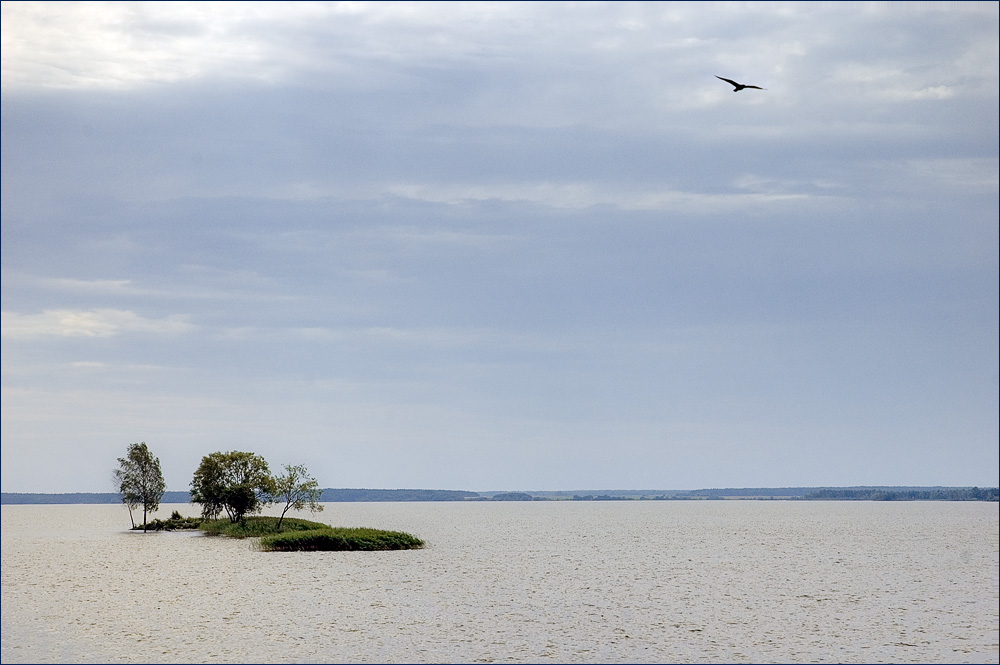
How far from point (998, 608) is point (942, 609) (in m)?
5.73

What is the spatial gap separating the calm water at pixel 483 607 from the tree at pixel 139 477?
25.4 metres

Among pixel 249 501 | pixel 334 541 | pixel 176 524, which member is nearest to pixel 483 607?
pixel 334 541

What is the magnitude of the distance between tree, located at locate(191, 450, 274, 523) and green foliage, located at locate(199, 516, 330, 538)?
1826mm

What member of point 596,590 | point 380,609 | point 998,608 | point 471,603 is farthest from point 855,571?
point 380,609

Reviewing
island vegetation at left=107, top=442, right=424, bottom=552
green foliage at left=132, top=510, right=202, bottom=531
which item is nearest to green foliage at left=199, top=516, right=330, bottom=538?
island vegetation at left=107, top=442, right=424, bottom=552

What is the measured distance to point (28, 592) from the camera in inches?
2670

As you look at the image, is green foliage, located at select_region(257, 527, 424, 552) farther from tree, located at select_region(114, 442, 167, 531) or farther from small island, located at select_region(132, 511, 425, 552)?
tree, located at select_region(114, 442, 167, 531)

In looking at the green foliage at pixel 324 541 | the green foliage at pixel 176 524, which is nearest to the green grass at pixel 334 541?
the green foliage at pixel 324 541

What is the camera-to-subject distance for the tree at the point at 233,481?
12412cm

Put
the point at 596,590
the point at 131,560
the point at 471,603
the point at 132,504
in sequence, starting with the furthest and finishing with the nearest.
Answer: the point at 132,504 → the point at 131,560 → the point at 596,590 → the point at 471,603

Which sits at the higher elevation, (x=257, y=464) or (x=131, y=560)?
(x=257, y=464)

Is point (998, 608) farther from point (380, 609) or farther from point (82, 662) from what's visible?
point (82, 662)

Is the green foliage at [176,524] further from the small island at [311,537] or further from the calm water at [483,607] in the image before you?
the calm water at [483,607]

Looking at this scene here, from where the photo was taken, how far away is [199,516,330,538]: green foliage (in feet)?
405
